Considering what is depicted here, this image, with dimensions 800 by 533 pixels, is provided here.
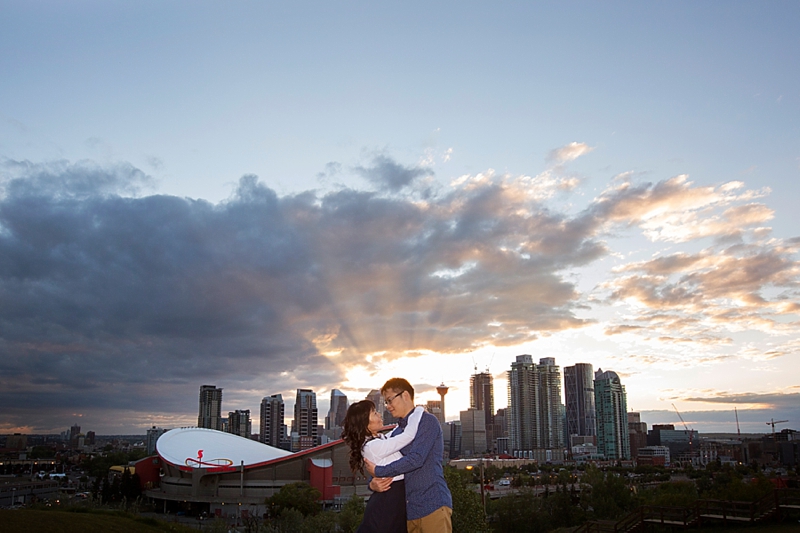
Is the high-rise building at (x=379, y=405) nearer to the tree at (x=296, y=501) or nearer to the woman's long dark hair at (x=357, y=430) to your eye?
the woman's long dark hair at (x=357, y=430)

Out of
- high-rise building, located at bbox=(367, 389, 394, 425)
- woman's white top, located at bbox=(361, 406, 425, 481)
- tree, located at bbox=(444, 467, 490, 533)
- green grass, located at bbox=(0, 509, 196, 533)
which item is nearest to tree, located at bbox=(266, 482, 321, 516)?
high-rise building, located at bbox=(367, 389, 394, 425)

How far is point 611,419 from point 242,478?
503ft

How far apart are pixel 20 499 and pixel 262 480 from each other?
25279 mm

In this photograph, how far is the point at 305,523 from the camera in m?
31.2

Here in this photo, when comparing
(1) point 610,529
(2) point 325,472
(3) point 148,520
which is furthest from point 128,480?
(1) point 610,529

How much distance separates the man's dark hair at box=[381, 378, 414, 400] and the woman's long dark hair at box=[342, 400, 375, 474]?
0.33 meters

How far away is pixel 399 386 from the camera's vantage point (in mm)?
6305

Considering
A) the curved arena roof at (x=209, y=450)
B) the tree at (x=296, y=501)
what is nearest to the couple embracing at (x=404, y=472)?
the tree at (x=296, y=501)

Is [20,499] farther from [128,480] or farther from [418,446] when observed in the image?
[418,446]

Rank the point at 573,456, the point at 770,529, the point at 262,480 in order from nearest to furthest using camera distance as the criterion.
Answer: the point at 770,529 < the point at 262,480 < the point at 573,456

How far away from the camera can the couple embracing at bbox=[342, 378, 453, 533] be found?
576cm

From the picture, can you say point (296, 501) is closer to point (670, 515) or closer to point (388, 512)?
point (670, 515)

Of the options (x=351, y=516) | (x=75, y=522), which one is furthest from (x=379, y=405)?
(x=75, y=522)

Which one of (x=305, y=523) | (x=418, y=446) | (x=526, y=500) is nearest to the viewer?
(x=418, y=446)
